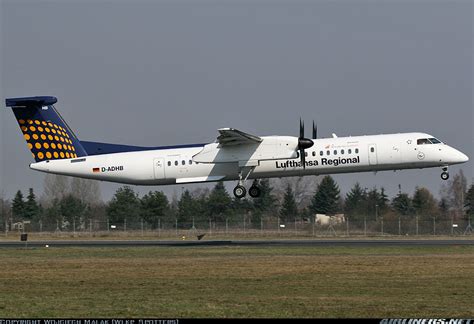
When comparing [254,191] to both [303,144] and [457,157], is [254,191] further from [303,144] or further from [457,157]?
[457,157]

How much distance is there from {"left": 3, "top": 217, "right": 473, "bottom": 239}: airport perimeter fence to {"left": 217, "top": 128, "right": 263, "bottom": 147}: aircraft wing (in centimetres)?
1098

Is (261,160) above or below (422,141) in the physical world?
below

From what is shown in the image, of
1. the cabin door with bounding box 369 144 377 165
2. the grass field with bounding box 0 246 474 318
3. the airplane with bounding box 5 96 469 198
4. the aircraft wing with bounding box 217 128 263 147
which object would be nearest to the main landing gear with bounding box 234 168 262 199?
the airplane with bounding box 5 96 469 198

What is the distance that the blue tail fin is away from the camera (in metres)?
50.5

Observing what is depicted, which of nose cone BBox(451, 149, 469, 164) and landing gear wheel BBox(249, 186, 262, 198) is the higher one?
nose cone BBox(451, 149, 469, 164)

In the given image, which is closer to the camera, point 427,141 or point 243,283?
point 243,283

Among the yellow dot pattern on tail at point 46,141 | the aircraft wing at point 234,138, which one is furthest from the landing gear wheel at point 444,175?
the yellow dot pattern on tail at point 46,141

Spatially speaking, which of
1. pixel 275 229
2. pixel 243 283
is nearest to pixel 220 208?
pixel 275 229

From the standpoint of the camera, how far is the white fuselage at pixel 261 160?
4672 cm

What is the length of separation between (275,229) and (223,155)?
1449 centimetres

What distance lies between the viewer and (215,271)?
30500 mm

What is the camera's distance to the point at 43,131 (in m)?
50.8

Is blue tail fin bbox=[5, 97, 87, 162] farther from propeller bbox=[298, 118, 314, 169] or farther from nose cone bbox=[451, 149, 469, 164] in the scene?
nose cone bbox=[451, 149, 469, 164]

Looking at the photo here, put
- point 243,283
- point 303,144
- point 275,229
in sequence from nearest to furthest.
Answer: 1. point 243,283
2. point 303,144
3. point 275,229
